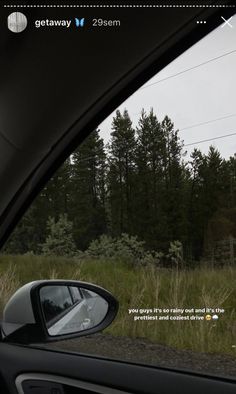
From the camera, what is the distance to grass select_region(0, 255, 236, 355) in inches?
77.6

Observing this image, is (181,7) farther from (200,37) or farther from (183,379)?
(183,379)

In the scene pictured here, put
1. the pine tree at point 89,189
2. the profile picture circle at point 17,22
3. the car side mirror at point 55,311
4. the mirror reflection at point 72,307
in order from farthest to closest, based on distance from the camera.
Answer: the pine tree at point 89,189, the profile picture circle at point 17,22, the mirror reflection at point 72,307, the car side mirror at point 55,311

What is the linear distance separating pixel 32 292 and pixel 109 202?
682 millimetres

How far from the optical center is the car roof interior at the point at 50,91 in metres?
2.10

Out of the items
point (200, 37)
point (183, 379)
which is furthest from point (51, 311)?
point (200, 37)

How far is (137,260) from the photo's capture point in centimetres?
262

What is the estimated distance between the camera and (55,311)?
206 centimetres

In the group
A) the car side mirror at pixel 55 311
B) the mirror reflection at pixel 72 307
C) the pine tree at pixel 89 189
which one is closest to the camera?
the car side mirror at pixel 55 311

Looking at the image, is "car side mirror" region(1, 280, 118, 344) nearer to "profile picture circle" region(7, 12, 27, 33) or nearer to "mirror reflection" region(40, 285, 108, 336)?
"mirror reflection" region(40, 285, 108, 336)

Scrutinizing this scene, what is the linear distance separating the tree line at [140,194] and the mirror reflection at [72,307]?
0.39 metres

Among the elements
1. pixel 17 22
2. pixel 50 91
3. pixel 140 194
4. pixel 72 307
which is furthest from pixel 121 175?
pixel 17 22

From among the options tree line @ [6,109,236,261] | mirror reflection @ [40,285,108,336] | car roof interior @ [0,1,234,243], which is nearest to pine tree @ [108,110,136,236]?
tree line @ [6,109,236,261]

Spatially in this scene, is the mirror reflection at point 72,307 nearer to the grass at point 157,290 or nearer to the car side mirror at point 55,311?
the car side mirror at point 55,311

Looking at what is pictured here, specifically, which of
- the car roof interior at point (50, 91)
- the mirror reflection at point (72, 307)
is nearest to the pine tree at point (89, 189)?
the car roof interior at point (50, 91)
